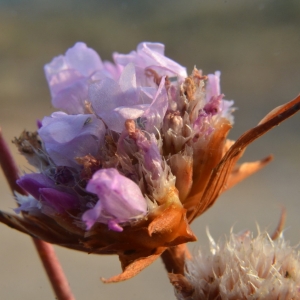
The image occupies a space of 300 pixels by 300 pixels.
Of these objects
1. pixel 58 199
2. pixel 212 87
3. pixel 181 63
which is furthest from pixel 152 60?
pixel 181 63

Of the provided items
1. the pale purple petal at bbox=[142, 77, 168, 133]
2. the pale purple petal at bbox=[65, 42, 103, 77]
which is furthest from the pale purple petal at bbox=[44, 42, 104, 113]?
the pale purple petal at bbox=[142, 77, 168, 133]

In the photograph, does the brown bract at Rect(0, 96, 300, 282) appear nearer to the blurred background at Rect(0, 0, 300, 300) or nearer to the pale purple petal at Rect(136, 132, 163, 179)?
the pale purple petal at Rect(136, 132, 163, 179)

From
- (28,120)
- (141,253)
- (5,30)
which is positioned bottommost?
(141,253)

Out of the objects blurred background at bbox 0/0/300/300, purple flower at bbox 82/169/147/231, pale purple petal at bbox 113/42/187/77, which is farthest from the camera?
blurred background at bbox 0/0/300/300

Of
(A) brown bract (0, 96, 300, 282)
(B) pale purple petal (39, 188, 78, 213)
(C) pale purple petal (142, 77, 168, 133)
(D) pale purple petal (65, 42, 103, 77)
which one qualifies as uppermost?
(D) pale purple petal (65, 42, 103, 77)

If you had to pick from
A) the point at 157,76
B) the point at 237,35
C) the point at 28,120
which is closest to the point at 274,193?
the point at 237,35

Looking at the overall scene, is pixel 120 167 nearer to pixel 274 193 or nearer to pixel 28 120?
A: pixel 274 193
